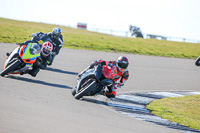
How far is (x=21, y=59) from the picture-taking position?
10984mm

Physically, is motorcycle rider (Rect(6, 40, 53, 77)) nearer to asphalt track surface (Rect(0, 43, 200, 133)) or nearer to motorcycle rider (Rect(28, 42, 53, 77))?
motorcycle rider (Rect(28, 42, 53, 77))

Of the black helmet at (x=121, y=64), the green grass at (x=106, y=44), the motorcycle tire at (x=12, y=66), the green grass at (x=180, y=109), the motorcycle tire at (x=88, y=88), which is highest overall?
the green grass at (x=106, y=44)

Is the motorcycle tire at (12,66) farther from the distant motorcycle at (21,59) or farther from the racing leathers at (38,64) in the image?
the racing leathers at (38,64)

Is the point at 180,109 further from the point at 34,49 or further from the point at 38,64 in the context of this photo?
the point at 34,49

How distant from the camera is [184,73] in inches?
748

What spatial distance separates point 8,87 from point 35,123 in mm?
3593

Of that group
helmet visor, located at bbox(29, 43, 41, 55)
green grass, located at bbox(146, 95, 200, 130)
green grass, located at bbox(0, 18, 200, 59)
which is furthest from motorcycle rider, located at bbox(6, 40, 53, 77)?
green grass, located at bbox(0, 18, 200, 59)

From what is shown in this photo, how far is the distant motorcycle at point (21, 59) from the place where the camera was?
1082cm

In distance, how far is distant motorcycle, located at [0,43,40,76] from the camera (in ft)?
35.5

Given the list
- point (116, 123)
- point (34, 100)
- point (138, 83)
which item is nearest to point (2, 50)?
point (138, 83)

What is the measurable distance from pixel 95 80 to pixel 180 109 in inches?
116

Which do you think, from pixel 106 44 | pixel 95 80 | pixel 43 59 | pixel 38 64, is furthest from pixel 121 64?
pixel 106 44

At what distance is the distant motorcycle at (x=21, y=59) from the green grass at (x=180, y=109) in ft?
11.8

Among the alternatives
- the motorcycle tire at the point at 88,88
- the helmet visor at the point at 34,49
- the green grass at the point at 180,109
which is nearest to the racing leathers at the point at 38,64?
the helmet visor at the point at 34,49
